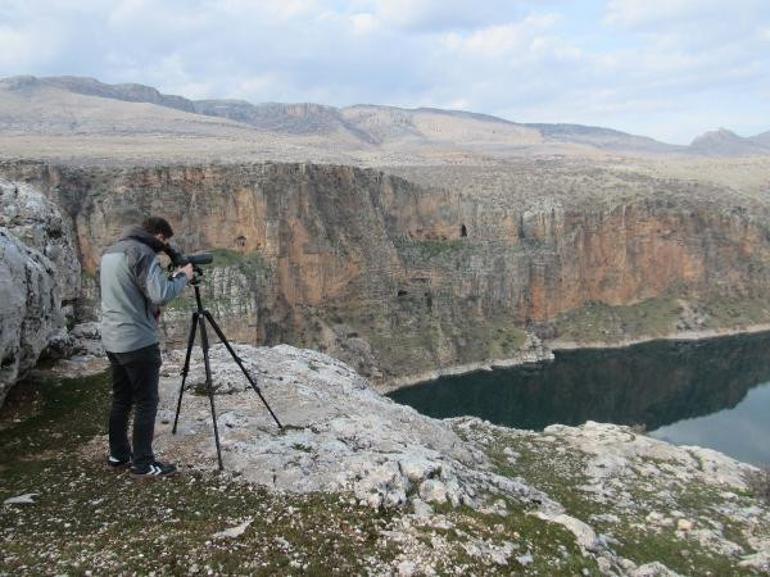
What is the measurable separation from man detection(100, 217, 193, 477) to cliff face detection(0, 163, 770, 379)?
44017mm

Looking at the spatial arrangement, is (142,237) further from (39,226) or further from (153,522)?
(39,226)

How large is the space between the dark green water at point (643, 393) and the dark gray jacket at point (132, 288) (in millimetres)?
43030

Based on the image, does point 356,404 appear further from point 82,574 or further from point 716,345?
point 716,345

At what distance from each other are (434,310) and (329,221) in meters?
15.0

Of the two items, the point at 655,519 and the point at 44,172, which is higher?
the point at 44,172

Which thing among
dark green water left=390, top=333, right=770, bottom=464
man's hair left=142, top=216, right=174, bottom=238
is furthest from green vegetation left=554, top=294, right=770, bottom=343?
man's hair left=142, top=216, right=174, bottom=238

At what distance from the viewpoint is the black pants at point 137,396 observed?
8.20 meters

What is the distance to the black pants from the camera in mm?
8203

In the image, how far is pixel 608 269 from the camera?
266ft

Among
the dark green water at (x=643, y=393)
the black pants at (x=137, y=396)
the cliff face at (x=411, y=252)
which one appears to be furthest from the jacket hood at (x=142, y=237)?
the cliff face at (x=411, y=252)

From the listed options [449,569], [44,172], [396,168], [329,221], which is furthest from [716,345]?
[449,569]

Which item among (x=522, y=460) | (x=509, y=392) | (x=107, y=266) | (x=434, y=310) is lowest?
(x=509, y=392)

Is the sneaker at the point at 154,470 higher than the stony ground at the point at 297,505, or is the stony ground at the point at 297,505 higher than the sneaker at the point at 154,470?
the sneaker at the point at 154,470

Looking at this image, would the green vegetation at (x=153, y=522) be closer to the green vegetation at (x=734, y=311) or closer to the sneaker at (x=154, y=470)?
the sneaker at (x=154, y=470)
